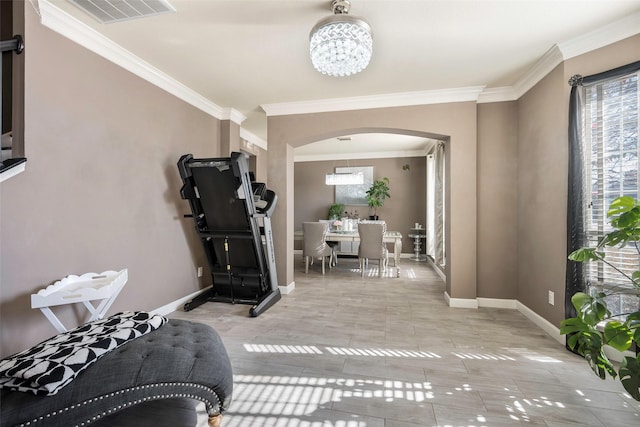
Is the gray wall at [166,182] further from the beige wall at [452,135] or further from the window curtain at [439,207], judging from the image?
the window curtain at [439,207]

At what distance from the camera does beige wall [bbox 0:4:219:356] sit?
1.90 metres

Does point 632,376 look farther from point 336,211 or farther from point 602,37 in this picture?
point 336,211

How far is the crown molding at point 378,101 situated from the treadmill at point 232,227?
126cm

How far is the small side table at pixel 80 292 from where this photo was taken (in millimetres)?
1828

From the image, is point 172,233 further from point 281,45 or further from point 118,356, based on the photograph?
point 281,45

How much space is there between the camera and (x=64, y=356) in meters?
1.25

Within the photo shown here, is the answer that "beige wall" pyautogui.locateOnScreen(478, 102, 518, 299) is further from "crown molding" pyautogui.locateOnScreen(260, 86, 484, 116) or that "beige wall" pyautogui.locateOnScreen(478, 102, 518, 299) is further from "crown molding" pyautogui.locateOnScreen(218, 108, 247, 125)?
"crown molding" pyautogui.locateOnScreen(218, 108, 247, 125)

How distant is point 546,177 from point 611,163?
582 mm

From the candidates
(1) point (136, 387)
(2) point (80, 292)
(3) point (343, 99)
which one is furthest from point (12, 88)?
(3) point (343, 99)

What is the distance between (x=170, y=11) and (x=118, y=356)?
2.27 metres

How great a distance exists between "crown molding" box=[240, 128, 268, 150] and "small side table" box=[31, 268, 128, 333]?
11.3ft

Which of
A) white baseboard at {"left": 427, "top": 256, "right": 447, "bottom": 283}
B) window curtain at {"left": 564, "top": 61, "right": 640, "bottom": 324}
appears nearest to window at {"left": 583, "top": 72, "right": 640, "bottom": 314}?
window curtain at {"left": 564, "top": 61, "right": 640, "bottom": 324}

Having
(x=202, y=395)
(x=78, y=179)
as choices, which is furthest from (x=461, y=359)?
(x=78, y=179)

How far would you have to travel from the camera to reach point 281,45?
2.47 metres
